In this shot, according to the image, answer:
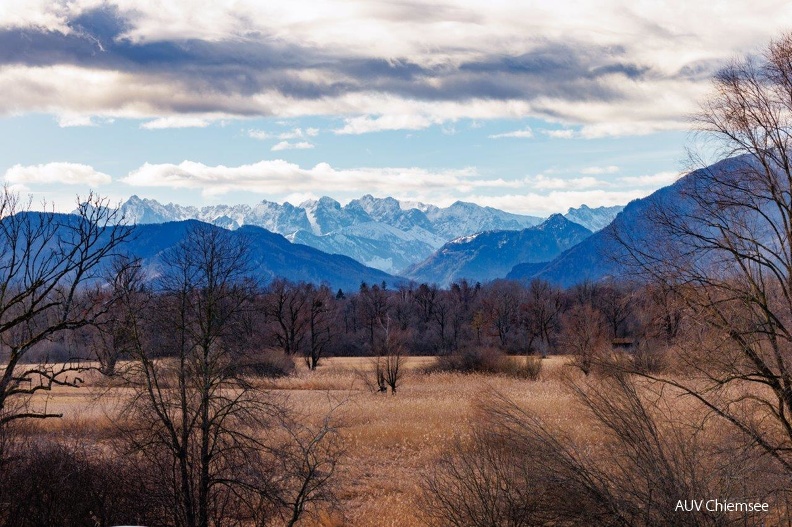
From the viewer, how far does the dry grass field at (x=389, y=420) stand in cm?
2098

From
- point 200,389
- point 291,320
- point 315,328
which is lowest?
point 200,389

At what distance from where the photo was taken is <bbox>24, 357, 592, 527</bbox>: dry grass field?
21.0 m

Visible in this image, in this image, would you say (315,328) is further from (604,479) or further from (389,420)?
(604,479)

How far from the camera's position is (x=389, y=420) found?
109ft

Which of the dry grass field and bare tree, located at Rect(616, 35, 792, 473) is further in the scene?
the dry grass field

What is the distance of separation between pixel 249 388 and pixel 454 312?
91.8m

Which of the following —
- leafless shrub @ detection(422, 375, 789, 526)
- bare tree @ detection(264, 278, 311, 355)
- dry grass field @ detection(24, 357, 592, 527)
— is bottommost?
dry grass field @ detection(24, 357, 592, 527)

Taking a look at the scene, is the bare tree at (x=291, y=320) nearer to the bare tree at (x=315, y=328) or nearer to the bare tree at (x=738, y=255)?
the bare tree at (x=315, y=328)

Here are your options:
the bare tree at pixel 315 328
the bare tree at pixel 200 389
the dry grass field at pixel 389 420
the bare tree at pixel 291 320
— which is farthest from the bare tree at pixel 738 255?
the bare tree at pixel 291 320

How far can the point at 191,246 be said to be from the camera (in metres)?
18.3

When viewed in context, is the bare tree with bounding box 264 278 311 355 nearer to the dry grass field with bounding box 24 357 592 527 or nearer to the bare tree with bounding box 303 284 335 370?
the bare tree with bounding box 303 284 335 370

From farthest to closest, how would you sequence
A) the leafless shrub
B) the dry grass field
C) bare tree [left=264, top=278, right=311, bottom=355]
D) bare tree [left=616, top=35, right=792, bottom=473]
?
bare tree [left=264, top=278, right=311, bottom=355]
the dry grass field
bare tree [left=616, top=35, right=792, bottom=473]
the leafless shrub

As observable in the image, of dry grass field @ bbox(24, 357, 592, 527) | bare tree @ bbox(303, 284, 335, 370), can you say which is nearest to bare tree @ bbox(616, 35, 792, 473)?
dry grass field @ bbox(24, 357, 592, 527)

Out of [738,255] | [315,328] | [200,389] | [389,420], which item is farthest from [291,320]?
[738,255]
